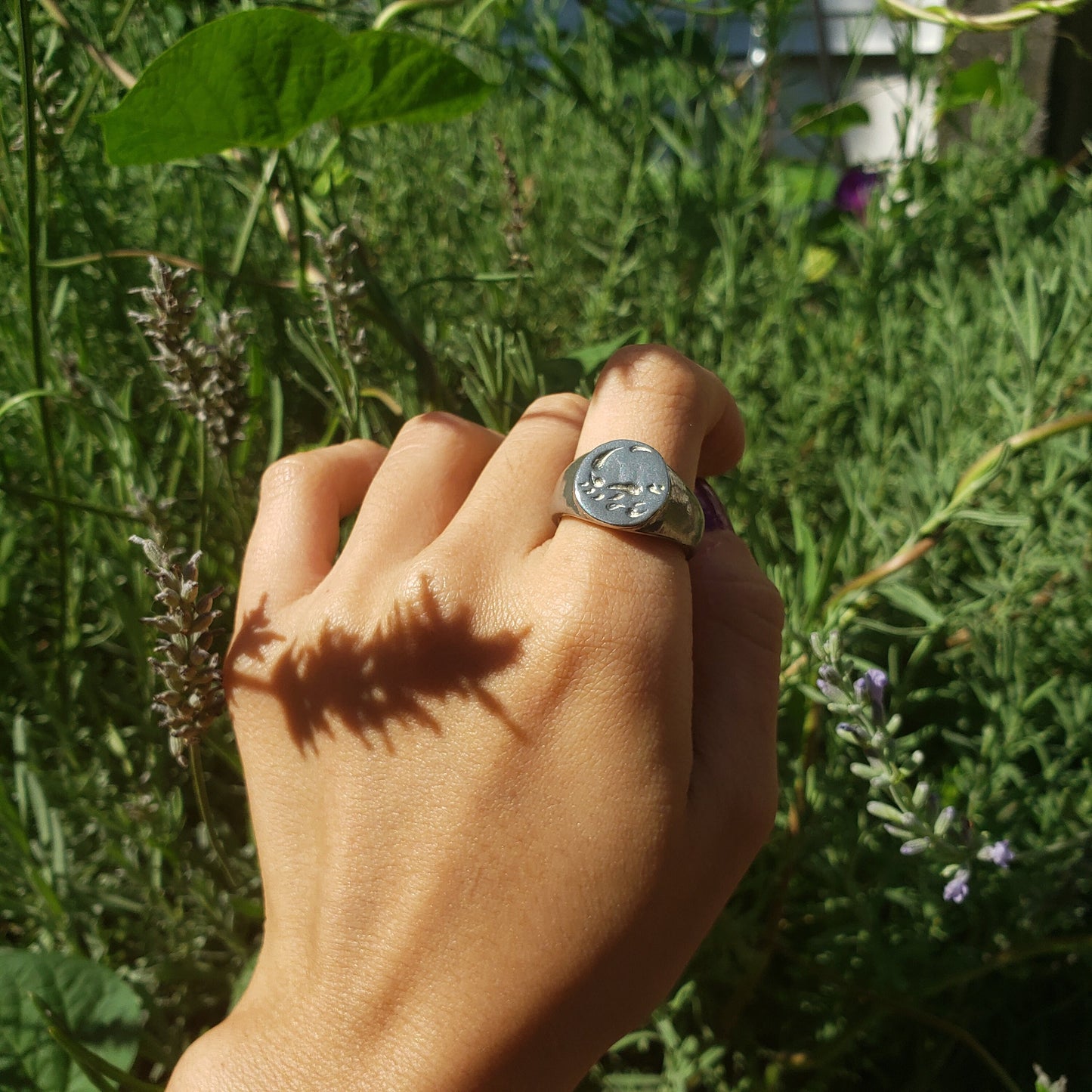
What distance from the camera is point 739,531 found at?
1.21 metres

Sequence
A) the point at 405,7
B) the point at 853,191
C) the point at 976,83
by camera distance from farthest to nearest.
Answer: the point at 853,191 → the point at 976,83 → the point at 405,7

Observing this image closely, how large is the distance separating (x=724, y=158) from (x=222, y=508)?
33.7 inches

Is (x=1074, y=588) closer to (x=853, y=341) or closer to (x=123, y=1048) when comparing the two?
(x=853, y=341)

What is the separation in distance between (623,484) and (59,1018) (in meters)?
0.70

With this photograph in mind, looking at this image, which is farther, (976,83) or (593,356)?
(976,83)

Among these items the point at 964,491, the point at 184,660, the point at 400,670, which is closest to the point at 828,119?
the point at 964,491

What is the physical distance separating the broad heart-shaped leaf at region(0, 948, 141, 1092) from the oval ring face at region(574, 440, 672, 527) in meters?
0.64

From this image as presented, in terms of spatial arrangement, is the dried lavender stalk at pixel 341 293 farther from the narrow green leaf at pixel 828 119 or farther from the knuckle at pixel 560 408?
the narrow green leaf at pixel 828 119

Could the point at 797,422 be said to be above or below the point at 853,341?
below

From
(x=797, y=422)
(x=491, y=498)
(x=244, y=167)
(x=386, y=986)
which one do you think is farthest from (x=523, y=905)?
(x=797, y=422)

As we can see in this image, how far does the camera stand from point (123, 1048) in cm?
86

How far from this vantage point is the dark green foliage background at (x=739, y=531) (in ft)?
3.12

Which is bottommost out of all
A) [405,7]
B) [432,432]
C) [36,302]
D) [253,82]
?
[432,432]

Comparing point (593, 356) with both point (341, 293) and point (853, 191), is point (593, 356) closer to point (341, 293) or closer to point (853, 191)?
point (341, 293)
